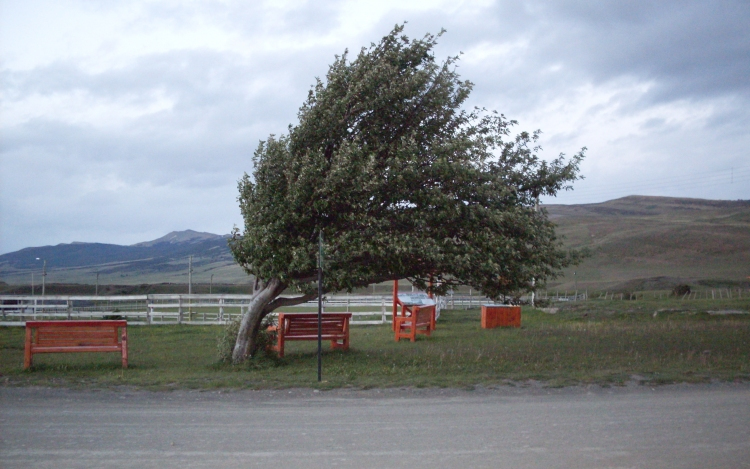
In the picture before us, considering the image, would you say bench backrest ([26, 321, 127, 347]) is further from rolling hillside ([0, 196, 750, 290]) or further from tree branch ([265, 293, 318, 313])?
rolling hillside ([0, 196, 750, 290])

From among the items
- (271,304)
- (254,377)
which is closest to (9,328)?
(271,304)

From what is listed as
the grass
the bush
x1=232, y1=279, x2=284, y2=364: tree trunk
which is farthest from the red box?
the bush

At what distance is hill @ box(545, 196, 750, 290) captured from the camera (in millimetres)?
74375

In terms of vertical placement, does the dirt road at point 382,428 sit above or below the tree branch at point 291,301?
below

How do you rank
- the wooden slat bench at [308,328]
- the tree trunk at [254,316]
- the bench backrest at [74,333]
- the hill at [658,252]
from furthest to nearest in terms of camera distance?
Answer: the hill at [658,252]
the wooden slat bench at [308,328]
the tree trunk at [254,316]
the bench backrest at [74,333]

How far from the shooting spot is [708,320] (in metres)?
25.3

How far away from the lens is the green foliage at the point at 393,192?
1288 cm

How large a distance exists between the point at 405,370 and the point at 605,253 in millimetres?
90850

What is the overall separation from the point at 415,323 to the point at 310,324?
4155 millimetres

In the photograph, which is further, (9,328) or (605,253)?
(605,253)

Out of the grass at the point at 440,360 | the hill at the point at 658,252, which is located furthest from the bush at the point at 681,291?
the grass at the point at 440,360

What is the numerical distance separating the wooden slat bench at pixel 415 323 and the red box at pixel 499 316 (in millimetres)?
3121

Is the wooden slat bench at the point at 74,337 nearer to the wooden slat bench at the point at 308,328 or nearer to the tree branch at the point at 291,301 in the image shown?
the tree branch at the point at 291,301

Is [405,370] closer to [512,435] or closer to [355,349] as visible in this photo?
[355,349]
